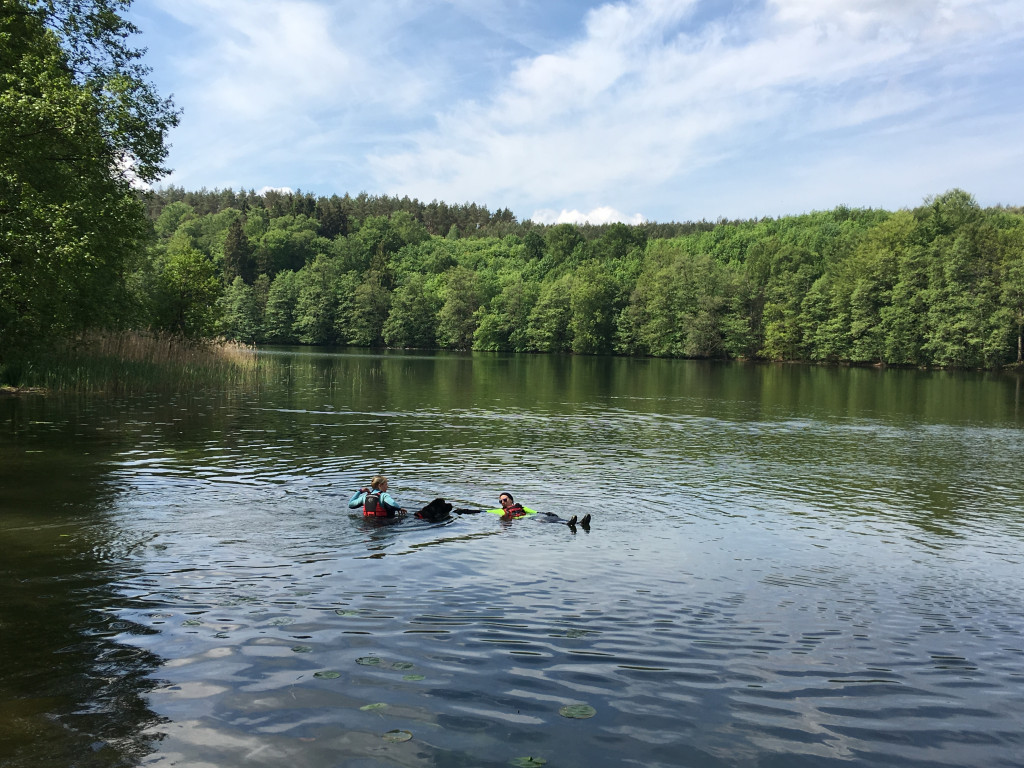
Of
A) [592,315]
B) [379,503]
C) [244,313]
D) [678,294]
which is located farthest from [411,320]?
[379,503]

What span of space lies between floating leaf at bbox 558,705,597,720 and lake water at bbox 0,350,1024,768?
0.31ft

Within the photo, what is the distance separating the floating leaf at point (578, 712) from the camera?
7785 mm

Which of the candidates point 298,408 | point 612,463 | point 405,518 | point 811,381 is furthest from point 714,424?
point 811,381

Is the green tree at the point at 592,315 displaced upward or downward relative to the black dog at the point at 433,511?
upward

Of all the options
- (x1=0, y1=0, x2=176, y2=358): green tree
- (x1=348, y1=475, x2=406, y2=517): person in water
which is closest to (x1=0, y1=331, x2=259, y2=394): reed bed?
(x1=0, y1=0, x2=176, y2=358): green tree

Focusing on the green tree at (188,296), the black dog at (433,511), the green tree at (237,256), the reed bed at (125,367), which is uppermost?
the green tree at (237,256)

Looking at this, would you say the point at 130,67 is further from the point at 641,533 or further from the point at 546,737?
the point at 546,737

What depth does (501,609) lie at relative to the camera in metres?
11.1

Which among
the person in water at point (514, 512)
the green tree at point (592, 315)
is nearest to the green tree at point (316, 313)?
the green tree at point (592, 315)

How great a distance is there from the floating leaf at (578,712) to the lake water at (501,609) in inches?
3.7

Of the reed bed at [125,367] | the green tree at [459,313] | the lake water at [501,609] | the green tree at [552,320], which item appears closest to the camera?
the lake water at [501,609]

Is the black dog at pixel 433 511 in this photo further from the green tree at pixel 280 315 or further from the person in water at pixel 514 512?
the green tree at pixel 280 315

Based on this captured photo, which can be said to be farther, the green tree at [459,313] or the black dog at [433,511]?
the green tree at [459,313]

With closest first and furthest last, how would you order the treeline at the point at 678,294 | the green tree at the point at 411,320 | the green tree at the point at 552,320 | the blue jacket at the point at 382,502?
the blue jacket at the point at 382,502
the treeline at the point at 678,294
the green tree at the point at 552,320
the green tree at the point at 411,320
